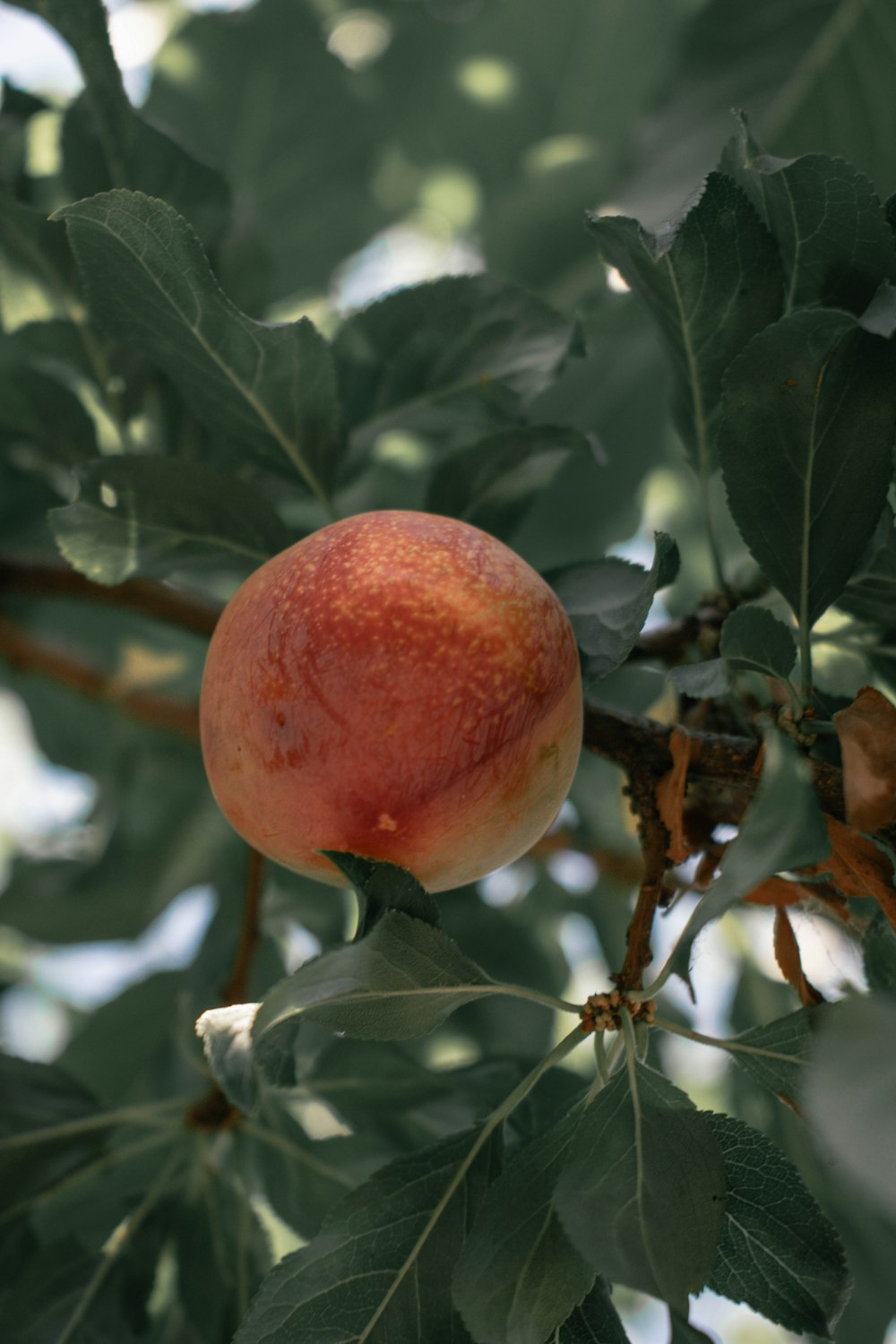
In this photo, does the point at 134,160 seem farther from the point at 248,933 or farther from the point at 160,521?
the point at 248,933

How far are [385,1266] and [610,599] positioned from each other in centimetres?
49

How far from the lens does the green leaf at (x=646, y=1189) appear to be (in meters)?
0.66

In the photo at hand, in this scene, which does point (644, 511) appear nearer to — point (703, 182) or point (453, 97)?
point (453, 97)

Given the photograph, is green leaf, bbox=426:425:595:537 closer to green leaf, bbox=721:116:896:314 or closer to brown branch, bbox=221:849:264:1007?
green leaf, bbox=721:116:896:314

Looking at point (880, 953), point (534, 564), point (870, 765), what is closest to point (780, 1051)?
point (880, 953)

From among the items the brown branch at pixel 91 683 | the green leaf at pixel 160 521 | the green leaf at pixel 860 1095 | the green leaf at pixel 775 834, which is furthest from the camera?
the brown branch at pixel 91 683

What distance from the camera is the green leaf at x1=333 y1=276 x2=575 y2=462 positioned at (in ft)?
3.49

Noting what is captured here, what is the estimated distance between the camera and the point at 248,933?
1.23m

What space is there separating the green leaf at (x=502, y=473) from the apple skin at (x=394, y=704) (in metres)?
0.26

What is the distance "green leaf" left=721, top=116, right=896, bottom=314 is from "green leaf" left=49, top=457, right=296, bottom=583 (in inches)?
18.1

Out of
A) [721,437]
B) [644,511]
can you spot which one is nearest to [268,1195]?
[721,437]

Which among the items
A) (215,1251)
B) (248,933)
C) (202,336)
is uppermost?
(202,336)

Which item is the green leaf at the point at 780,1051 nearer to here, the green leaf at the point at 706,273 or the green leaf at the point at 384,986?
the green leaf at the point at 384,986

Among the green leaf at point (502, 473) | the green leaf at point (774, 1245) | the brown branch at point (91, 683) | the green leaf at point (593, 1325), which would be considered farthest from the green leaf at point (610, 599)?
the brown branch at point (91, 683)
